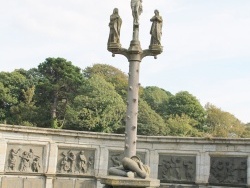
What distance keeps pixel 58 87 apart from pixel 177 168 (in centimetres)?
3273

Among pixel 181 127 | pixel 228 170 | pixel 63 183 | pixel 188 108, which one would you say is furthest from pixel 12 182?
pixel 188 108

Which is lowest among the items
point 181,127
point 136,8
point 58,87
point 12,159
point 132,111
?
point 12,159

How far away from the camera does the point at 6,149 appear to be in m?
17.3

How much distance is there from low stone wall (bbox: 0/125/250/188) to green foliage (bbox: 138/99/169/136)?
26503 millimetres

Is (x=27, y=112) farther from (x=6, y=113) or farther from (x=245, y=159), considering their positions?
(x=245, y=159)

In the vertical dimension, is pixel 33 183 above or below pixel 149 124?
below

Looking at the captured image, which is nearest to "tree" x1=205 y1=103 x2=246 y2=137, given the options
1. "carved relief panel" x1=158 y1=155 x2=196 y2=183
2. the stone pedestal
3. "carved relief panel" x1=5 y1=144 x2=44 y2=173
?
"carved relief panel" x1=158 y1=155 x2=196 y2=183

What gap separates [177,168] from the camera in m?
17.8

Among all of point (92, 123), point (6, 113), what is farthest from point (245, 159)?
point (6, 113)

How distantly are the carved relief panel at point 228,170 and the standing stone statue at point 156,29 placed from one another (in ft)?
25.8

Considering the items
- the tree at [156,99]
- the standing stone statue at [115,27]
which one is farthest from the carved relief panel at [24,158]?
the tree at [156,99]

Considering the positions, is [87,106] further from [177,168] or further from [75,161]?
[177,168]

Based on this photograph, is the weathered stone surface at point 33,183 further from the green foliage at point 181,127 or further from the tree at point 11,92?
the green foliage at point 181,127

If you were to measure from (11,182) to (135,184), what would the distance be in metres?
9.66
